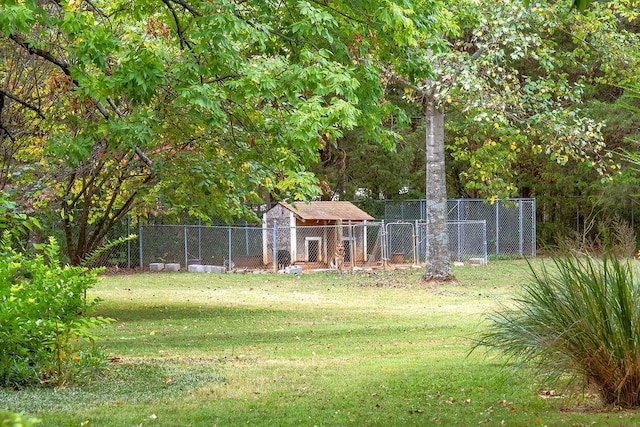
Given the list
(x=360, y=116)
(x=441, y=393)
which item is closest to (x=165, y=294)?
(x=360, y=116)

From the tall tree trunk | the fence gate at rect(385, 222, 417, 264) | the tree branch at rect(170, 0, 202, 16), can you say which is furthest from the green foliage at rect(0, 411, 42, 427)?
the fence gate at rect(385, 222, 417, 264)

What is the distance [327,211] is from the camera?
32594 mm

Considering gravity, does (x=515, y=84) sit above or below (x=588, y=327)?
above

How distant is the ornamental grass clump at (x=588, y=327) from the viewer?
7.07 m

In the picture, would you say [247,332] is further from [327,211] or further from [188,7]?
[327,211]

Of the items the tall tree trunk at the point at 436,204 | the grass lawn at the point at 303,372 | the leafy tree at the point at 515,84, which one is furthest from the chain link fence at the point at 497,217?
the grass lawn at the point at 303,372

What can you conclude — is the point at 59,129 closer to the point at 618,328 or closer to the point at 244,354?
the point at 244,354

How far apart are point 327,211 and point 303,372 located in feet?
73.3

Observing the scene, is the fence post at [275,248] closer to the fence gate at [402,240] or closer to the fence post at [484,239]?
the fence gate at [402,240]

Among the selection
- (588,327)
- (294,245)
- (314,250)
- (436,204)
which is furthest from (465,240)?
(588,327)

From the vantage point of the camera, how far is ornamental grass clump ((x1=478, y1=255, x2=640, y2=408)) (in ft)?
23.2

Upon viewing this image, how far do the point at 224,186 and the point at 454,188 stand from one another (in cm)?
2899

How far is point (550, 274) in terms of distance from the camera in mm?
7625

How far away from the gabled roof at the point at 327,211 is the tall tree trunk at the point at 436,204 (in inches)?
269
